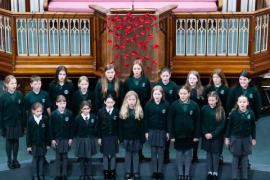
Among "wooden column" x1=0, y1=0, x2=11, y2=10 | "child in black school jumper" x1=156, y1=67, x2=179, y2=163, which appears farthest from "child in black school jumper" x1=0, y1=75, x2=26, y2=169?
"wooden column" x1=0, y1=0, x2=11, y2=10

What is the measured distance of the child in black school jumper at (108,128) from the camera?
870cm

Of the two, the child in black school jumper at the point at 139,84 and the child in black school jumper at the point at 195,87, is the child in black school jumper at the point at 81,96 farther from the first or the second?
the child in black school jumper at the point at 195,87

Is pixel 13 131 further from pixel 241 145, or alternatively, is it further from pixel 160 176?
pixel 241 145

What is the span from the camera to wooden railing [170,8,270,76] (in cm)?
1005

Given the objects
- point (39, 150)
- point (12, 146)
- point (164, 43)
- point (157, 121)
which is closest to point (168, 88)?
point (157, 121)

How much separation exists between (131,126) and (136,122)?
3.0 inches

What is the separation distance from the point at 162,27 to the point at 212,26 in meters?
0.75

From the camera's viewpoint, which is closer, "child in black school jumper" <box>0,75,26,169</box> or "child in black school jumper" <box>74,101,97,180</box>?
"child in black school jumper" <box>74,101,97,180</box>

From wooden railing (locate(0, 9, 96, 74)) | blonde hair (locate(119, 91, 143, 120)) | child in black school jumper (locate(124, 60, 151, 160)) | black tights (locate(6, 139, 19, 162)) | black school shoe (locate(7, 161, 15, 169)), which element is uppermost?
wooden railing (locate(0, 9, 96, 74))

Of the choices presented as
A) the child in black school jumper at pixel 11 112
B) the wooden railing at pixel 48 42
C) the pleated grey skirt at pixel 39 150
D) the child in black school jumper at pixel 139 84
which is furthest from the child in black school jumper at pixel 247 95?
the child in black school jumper at pixel 11 112

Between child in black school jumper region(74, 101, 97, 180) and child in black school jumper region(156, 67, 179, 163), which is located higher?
child in black school jumper region(156, 67, 179, 163)

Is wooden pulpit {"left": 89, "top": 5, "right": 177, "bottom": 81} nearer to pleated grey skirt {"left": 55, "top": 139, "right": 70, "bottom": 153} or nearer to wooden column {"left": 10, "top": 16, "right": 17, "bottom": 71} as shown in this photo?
wooden column {"left": 10, "top": 16, "right": 17, "bottom": 71}

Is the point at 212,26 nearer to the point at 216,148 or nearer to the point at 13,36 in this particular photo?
the point at 216,148

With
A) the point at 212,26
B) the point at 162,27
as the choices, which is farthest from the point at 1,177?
the point at 212,26
